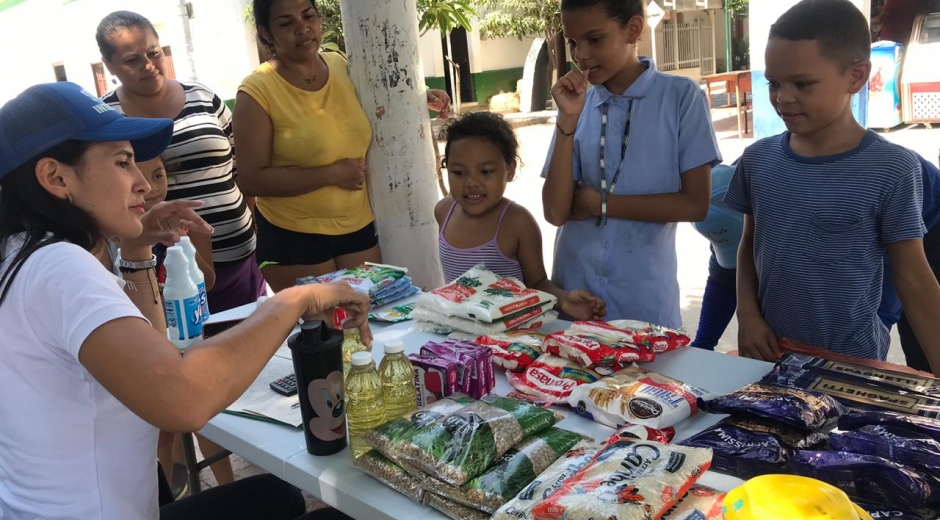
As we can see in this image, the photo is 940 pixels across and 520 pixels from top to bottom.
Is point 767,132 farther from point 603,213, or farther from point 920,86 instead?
point 603,213

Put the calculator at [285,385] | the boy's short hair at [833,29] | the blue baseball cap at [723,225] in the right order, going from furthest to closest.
Answer: the blue baseball cap at [723,225] → the boy's short hair at [833,29] → the calculator at [285,385]

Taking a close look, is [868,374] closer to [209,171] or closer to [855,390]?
[855,390]

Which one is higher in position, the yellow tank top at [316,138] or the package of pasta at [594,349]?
the yellow tank top at [316,138]

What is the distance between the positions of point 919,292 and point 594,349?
34.0 inches

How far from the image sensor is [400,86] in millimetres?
3188

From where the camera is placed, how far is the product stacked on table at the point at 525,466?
3.76ft

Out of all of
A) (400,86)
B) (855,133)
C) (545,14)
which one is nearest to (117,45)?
(400,86)

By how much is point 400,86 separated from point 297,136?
516 mm

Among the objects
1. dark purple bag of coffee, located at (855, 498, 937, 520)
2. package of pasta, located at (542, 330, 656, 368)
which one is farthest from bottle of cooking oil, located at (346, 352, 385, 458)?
dark purple bag of coffee, located at (855, 498, 937, 520)

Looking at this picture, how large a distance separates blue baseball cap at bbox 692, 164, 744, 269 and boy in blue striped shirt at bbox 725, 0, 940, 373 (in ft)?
1.84

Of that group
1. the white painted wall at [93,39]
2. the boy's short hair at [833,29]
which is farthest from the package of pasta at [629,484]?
the white painted wall at [93,39]

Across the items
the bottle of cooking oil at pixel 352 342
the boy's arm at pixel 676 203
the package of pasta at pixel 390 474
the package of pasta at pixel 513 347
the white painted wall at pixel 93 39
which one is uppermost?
the white painted wall at pixel 93 39

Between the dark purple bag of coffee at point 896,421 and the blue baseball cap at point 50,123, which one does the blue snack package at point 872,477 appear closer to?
the dark purple bag of coffee at point 896,421

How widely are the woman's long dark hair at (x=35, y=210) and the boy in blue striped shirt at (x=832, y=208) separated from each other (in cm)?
178
